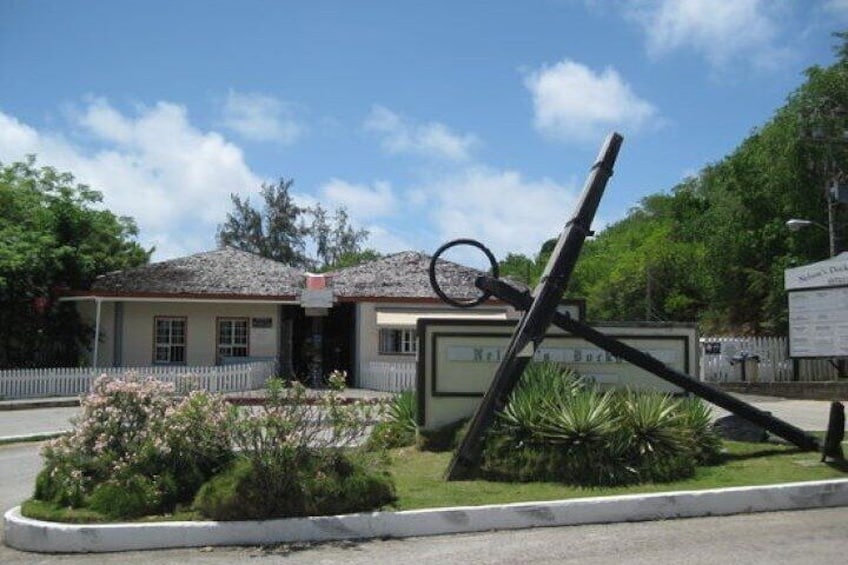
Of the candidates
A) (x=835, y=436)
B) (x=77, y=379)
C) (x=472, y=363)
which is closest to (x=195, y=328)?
(x=77, y=379)

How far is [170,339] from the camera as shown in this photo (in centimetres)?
2927

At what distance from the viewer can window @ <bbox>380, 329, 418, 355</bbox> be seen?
96.1ft

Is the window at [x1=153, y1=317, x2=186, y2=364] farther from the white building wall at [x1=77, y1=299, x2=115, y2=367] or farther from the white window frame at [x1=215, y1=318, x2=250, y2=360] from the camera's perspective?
the white building wall at [x1=77, y1=299, x2=115, y2=367]

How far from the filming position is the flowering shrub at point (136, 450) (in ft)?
28.1

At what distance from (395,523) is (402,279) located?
2280cm

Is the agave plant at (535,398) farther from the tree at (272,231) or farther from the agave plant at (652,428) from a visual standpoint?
the tree at (272,231)

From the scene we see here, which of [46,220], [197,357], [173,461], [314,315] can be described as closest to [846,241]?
[314,315]

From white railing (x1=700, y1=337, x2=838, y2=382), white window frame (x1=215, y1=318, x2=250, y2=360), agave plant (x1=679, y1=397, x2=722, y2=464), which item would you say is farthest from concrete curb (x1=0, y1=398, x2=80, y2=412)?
white railing (x1=700, y1=337, x2=838, y2=382)

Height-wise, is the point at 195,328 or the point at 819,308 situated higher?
the point at 819,308

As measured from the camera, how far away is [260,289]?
2875cm

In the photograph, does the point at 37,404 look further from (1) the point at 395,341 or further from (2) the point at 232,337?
(1) the point at 395,341

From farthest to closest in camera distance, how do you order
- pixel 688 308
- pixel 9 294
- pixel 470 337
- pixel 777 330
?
1. pixel 688 308
2. pixel 777 330
3. pixel 9 294
4. pixel 470 337

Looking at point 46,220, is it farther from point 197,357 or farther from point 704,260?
point 704,260

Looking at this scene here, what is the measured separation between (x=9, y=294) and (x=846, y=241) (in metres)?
28.8
